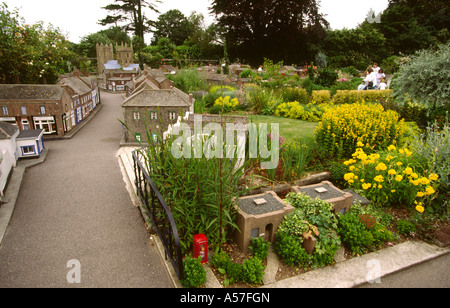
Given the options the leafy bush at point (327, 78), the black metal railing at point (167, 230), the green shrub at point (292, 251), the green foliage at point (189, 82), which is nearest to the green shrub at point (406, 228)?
the green shrub at point (292, 251)

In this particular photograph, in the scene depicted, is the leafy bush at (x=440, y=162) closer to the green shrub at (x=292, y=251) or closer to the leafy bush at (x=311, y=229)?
the leafy bush at (x=311, y=229)

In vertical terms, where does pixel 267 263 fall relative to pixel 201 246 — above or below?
below

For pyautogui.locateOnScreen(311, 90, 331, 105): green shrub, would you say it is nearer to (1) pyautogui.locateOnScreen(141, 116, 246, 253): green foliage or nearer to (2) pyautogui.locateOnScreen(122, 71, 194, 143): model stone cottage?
(2) pyautogui.locateOnScreen(122, 71, 194, 143): model stone cottage

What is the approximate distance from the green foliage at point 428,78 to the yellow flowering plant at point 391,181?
13.3 ft

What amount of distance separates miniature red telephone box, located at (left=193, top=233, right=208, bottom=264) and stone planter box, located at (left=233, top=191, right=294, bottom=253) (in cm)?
62

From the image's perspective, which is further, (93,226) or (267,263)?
(93,226)

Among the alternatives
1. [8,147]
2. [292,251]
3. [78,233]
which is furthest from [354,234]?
[8,147]

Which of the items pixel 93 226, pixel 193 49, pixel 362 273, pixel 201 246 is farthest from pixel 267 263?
pixel 193 49

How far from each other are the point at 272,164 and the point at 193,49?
3880 cm

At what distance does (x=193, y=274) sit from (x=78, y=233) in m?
2.93

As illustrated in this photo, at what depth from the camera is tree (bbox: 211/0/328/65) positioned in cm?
3128

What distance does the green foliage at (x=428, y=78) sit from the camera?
8.29 m
